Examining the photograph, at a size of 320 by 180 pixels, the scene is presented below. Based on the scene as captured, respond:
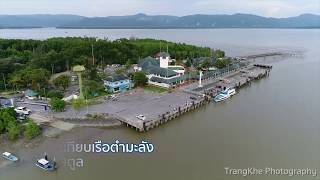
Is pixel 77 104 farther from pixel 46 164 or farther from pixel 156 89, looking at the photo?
pixel 156 89

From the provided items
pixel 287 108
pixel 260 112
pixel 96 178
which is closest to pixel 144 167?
pixel 96 178

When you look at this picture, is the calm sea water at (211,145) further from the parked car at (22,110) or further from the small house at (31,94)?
the small house at (31,94)

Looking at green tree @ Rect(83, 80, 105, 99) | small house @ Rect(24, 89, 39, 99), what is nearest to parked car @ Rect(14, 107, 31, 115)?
small house @ Rect(24, 89, 39, 99)

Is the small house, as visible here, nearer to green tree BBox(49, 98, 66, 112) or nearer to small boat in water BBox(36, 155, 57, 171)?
green tree BBox(49, 98, 66, 112)

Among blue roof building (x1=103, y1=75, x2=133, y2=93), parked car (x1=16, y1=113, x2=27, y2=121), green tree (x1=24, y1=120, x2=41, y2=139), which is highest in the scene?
blue roof building (x1=103, y1=75, x2=133, y2=93)

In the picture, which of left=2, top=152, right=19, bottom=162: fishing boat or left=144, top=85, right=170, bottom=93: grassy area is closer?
left=2, top=152, right=19, bottom=162: fishing boat

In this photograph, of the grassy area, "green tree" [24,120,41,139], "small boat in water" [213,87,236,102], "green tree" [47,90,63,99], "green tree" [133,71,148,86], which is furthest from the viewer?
"green tree" [133,71,148,86]

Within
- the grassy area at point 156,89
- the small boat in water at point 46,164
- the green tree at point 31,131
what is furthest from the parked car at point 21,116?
the grassy area at point 156,89

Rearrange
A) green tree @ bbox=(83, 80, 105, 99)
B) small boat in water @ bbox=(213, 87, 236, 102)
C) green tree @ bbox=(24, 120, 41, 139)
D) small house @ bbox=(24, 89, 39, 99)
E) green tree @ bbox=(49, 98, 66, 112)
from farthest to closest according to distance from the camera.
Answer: small boat in water @ bbox=(213, 87, 236, 102) → green tree @ bbox=(83, 80, 105, 99) → small house @ bbox=(24, 89, 39, 99) → green tree @ bbox=(49, 98, 66, 112) → green tree @ bbox=(24, 120, 41, 139)
